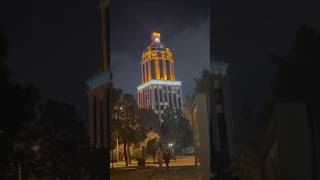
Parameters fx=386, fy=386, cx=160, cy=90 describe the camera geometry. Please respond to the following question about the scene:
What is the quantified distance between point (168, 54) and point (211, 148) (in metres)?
0.36

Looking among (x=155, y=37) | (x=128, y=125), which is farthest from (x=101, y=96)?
(x=155, y=37)

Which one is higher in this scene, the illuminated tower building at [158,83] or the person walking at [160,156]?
the illuminated tower building at [158,83]

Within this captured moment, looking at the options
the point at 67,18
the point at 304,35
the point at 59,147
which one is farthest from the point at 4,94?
the point at 304,35

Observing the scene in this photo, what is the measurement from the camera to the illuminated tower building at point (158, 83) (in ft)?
4.33

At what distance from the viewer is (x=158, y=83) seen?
1.32m

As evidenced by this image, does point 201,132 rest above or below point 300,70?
below

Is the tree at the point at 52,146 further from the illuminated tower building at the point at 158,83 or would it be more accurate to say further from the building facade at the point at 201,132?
the building facade at the point at 201,132

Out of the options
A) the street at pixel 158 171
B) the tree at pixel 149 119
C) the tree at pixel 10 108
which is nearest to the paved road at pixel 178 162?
the street at pixel 158 171

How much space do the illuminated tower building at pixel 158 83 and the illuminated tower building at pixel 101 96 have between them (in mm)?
119

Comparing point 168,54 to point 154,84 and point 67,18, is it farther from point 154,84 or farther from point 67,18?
point 67,18

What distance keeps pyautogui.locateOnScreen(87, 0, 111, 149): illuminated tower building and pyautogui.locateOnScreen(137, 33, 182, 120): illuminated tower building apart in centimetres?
12

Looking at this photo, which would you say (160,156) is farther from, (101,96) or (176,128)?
(101,96)

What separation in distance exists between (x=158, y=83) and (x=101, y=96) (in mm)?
206

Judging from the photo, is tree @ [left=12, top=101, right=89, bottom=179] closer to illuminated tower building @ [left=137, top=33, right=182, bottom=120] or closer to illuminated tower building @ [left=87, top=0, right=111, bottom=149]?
illuminated tower building @ [left=87, top=0, right=111, bottom=149]
